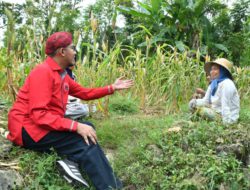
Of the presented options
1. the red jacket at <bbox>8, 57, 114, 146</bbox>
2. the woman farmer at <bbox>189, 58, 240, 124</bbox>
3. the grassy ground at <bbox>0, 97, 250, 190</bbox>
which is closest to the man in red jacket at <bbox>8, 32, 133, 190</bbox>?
the red jacket at <bbox>8, 57, 114, 146</bbox>

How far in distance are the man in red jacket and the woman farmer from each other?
1614 millimetres

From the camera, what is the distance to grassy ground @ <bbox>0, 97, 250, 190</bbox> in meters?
3.15

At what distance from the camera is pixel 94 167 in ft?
10.5

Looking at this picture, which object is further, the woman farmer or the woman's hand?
the woman farmer

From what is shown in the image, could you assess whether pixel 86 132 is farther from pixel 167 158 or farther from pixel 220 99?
pixel 220 99

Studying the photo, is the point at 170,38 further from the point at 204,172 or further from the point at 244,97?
the point at 204,172

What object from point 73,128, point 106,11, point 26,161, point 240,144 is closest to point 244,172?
point 240,144

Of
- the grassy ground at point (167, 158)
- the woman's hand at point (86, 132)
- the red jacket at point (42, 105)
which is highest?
the red jacket at point (42, 105)

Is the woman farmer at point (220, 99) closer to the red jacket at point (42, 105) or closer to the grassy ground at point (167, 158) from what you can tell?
the grassy ground at point (167, 158)

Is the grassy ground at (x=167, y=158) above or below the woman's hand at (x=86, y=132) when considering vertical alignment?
below

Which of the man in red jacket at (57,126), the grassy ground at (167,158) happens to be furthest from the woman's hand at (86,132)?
the grassy ground at (167,158)

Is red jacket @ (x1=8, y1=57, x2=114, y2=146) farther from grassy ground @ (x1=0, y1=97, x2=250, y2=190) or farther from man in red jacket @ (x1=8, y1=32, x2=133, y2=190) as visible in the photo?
grassy ground @ (x1=0, y1=97, x2=250, y2=190)

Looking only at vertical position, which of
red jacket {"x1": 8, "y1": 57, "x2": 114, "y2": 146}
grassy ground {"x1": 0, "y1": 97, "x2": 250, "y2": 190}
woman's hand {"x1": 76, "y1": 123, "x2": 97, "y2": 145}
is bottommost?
grassy ground {"x1": 0, "y1": 97, "x2": 250, "y2": 190}

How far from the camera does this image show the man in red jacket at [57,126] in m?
3.21
